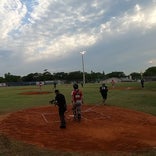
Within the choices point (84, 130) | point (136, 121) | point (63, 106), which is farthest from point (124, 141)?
point (136, 121)

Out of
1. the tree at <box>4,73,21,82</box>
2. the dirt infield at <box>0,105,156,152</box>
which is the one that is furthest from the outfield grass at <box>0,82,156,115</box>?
the tree at <box>4,73,21,82</box>

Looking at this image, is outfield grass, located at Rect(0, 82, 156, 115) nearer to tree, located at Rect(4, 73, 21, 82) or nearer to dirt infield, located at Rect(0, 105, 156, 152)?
dirt infield, located at Rect(0, 105, 156, 152)

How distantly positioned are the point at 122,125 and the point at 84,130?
7.41ft

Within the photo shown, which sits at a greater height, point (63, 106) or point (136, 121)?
point (63, 106)

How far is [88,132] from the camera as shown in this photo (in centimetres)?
1482

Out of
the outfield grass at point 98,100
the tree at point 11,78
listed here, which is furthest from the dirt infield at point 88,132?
the tree at point 11,78

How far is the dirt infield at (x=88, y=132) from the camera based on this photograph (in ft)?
41.0

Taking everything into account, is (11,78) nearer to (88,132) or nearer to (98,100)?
(98,100)

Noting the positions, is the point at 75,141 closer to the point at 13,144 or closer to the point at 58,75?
the point at 13,144

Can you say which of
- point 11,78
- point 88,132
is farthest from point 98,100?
point 11,78

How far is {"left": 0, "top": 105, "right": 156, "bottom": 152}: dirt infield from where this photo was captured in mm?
12507

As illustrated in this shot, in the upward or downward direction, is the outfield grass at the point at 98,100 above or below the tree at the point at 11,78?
below

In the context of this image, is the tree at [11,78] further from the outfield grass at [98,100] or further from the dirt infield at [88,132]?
the dirt infield at [88,132]

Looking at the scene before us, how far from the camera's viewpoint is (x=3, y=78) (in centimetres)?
18700
